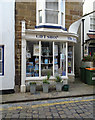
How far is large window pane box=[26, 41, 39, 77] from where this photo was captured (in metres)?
7.15

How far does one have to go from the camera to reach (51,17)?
7.38m

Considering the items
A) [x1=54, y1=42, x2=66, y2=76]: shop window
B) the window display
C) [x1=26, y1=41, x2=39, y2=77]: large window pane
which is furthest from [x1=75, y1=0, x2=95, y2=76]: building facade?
[x1=26, y1=41, x2=39, y2=77]: large window pane

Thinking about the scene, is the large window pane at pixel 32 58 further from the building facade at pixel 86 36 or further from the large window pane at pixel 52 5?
the building facade at pixel 86 36

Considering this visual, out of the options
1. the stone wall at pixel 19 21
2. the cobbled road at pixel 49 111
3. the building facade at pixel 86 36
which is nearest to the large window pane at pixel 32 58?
the stone wall at pixel 19 21

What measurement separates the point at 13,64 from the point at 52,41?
8.90 ft

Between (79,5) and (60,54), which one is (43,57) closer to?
(60,54)

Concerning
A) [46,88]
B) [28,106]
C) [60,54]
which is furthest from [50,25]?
[28,106]

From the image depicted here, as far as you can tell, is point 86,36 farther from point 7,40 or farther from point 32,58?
point 7,40

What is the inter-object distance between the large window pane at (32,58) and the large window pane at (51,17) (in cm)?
170

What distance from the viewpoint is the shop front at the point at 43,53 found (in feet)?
22.4

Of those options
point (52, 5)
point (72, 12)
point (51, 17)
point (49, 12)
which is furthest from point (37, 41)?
point (72, 12)

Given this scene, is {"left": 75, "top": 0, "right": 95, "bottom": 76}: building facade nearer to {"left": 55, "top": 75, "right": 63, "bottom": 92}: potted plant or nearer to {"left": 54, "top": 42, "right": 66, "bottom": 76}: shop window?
{"left": 54, "top": 42, "right": 66, "bottom": 76}: shop window

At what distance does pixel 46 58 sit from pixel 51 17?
8.55 feet

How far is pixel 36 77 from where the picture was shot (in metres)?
7.02
